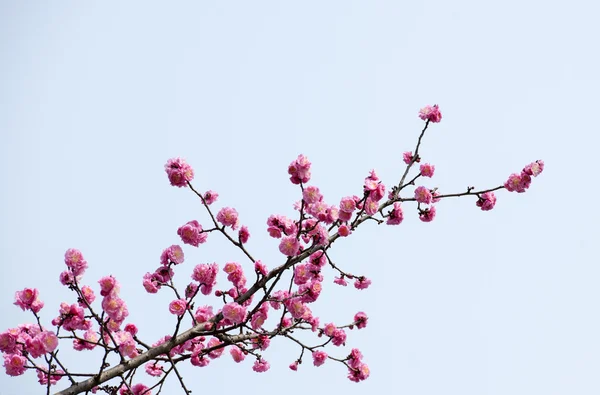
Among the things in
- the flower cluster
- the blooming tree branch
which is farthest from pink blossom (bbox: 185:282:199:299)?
the flower cluster

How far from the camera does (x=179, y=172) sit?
5.55m

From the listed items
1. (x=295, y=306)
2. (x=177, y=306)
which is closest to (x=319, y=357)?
(x=295, y=306)

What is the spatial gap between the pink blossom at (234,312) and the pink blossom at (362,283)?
1447 mm

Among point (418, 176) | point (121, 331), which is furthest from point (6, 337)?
point (418, 176)

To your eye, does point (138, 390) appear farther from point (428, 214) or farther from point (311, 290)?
point (428, 214)

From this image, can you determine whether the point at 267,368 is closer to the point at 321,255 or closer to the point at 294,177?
the point at 321,255

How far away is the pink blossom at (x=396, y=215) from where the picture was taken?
231 inches

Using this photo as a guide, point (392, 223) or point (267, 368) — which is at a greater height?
point (392, 223)

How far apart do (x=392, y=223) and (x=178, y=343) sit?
2408 mm

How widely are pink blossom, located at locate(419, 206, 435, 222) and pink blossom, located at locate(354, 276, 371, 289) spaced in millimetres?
882

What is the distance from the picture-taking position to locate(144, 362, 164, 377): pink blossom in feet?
20.1

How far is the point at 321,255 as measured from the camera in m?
5.62

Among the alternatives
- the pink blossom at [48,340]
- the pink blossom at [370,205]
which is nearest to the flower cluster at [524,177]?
the pink blossom at [370,205]

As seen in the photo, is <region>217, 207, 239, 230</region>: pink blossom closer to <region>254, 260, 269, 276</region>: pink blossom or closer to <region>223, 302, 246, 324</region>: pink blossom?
<region>254, 260, 269, 276</region>: pink blossom
